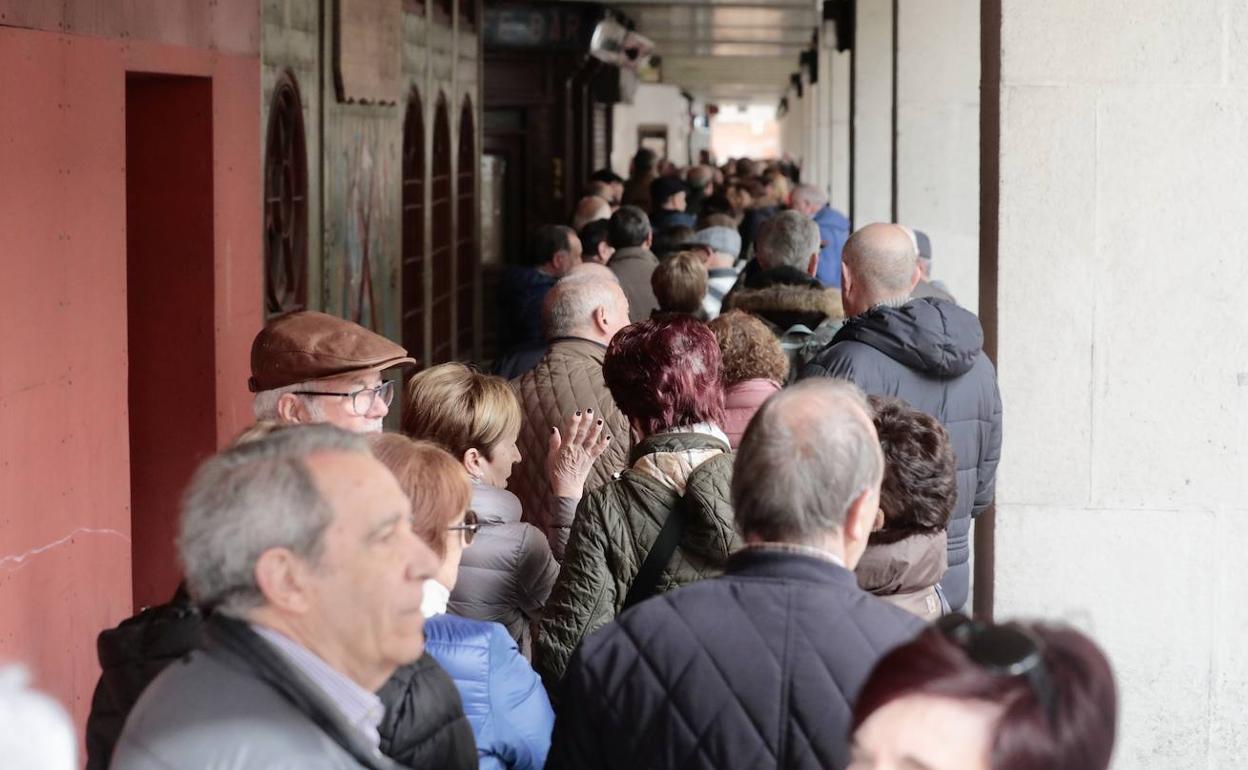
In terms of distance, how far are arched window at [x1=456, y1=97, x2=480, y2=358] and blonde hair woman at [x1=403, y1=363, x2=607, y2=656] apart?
37.6ft

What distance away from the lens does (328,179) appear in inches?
382

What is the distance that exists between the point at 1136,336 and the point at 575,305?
1703 millimetres

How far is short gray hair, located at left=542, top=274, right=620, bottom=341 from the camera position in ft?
18.9

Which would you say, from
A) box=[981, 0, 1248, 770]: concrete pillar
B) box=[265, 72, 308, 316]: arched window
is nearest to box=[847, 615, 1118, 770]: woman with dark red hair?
box=[981, 0, 1248, 770]: concrete pillar

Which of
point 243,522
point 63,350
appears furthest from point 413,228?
point 243,522

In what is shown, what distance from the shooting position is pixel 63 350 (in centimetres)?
530

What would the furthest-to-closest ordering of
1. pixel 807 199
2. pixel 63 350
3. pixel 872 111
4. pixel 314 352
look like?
1. pixel 872 111
2. pixel 807 199
3. pixel 63 350
4. pixel 314 352

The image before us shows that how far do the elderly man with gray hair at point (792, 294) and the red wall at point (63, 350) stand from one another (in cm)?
232

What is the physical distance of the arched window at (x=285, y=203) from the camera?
8.27m

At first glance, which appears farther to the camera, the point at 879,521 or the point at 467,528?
the point at 879,521

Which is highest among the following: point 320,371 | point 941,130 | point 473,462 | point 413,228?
point 941,130

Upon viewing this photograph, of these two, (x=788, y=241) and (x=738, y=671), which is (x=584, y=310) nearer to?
(x=788, y=241)

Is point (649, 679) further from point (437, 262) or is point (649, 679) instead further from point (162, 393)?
point (437, 262)

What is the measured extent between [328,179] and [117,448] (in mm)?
4051
